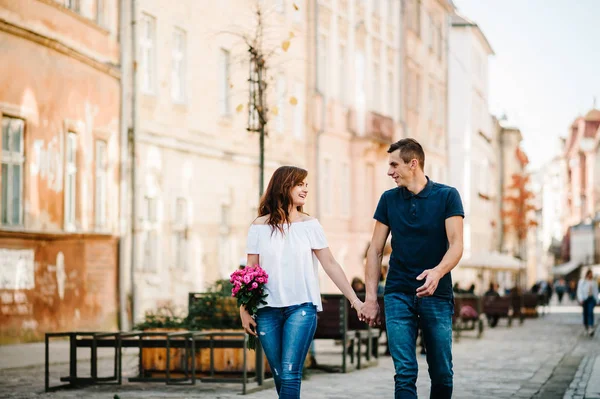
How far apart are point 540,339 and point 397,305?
824 inches

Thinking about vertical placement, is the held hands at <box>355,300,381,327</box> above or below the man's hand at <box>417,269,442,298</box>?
below

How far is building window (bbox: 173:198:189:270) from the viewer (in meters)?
28.6

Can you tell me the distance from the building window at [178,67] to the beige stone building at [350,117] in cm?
1033

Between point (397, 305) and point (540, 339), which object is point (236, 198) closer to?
point (540, 339)

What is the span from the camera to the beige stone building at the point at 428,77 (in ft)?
170

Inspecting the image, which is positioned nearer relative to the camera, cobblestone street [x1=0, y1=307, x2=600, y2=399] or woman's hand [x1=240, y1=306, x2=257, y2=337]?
woman's hand [x1=240, y1=306, x2=257, y2=337]

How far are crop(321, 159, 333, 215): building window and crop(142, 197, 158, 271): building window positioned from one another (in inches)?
548

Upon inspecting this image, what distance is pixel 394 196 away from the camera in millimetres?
7688

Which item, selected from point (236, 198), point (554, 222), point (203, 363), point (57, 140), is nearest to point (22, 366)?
point (203, 363)

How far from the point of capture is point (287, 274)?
300 inches

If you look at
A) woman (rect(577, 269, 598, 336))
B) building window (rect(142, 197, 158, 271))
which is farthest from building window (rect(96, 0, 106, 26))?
woman (rect(577, 269, 598, 336))

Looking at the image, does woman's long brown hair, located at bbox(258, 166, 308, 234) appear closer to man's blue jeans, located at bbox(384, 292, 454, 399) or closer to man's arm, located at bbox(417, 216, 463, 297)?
man's blue jeans, located at bbox(384, 292, 454, 399)

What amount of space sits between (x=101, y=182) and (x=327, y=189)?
16887mm

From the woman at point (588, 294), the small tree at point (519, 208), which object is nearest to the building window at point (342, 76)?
the woman at point (588, 294)
